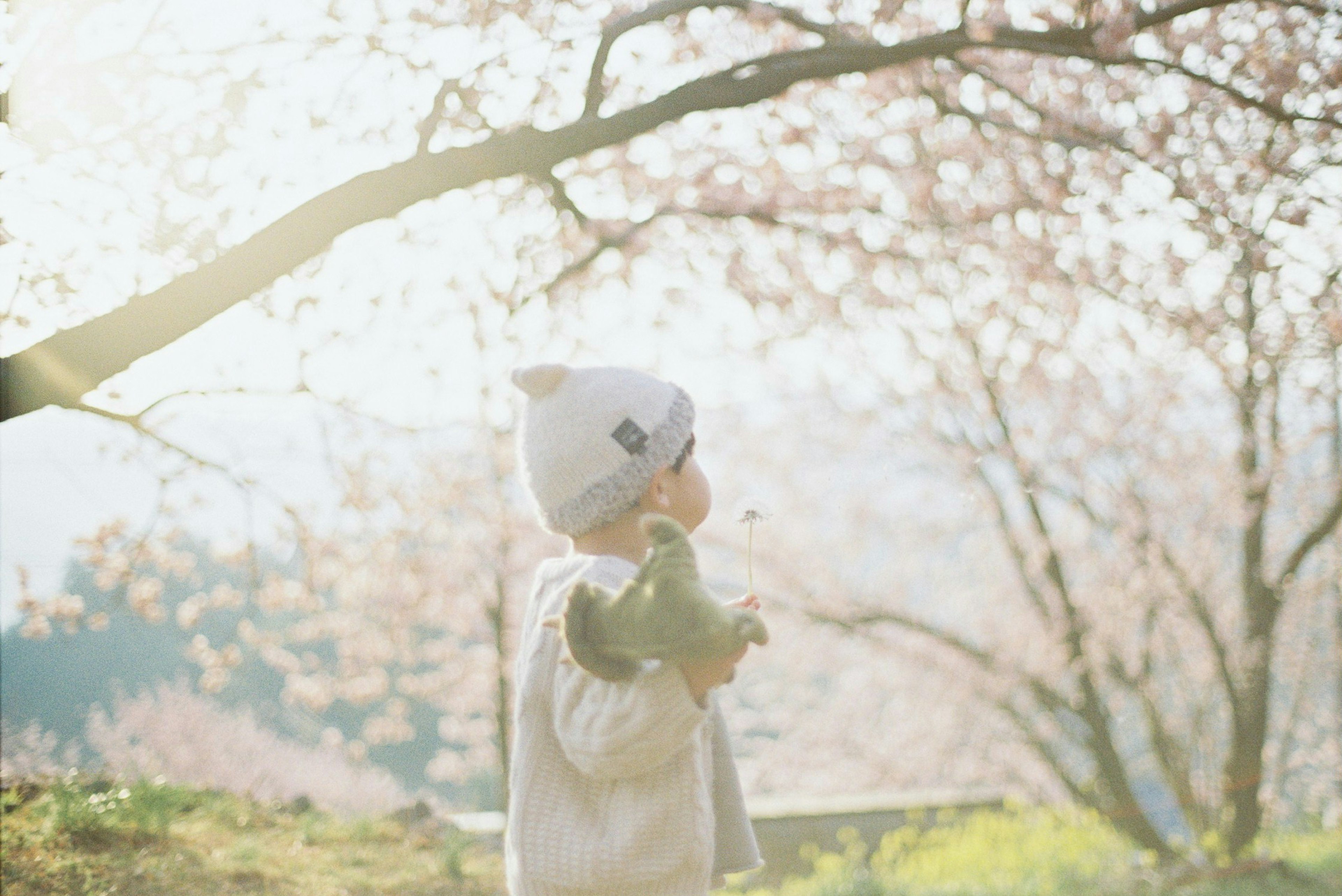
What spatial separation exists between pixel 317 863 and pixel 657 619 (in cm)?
316

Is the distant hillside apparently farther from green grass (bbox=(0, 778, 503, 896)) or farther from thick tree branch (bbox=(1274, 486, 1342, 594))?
thick tree branch (bbox=(1274, 486, 1342, 594))

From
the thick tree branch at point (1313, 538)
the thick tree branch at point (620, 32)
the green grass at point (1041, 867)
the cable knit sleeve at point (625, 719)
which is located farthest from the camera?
the green grass at point (1041, 867)

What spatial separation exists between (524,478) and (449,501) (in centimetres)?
495

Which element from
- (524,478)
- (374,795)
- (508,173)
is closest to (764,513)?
(524,478)

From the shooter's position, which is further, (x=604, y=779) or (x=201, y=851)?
(x=201, y=851)

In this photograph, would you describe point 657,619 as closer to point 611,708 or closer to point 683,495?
point 611,708

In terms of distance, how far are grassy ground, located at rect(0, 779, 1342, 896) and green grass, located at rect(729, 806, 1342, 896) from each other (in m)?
0.02

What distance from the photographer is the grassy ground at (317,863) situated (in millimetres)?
3229

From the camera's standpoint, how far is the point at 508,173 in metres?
3.01

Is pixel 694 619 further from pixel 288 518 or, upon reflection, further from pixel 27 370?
pixel 288 518

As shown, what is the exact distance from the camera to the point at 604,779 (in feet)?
5.38

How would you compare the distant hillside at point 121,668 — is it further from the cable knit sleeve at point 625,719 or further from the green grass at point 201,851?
the cable knit sleeve at point 625,719

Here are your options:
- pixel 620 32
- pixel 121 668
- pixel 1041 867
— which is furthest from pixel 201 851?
pixel 1041 867

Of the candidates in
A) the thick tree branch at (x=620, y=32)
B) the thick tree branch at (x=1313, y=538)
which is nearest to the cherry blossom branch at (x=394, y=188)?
the thick tree branch at (x=620, y=32)
